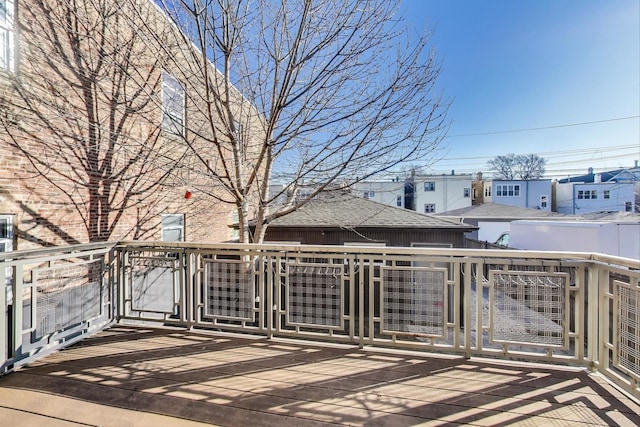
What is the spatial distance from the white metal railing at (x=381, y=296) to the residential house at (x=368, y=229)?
525 cm

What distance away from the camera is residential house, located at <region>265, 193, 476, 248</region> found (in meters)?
8.46

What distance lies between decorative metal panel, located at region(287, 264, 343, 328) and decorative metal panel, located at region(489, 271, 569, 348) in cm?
142

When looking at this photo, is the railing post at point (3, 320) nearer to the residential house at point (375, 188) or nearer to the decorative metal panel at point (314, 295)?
the decorative metal panel at point (314, 295)

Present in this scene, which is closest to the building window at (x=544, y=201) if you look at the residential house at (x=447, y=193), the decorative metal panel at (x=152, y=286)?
the residential house at (x=447, y=193)

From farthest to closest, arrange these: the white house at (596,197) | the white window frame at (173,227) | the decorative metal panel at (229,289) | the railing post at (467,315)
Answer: the white house at (596,197) < the white window frame at (173,227) < the decorative metal panel at (229,289) < the railing post at (467,315)

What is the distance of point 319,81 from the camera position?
4.20 meters

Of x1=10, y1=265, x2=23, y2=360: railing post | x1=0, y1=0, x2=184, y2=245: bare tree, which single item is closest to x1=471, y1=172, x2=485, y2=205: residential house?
x1=0, y1=0, x2=184, y2=245: bare tree

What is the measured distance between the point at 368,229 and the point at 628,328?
22.3 feet

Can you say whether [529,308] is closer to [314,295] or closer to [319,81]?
[314,295]

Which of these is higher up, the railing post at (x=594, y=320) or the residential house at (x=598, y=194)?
the residential house at (x=598, y=194)

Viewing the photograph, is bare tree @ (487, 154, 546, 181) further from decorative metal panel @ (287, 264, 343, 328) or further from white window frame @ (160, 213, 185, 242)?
decorative metal panel @ (287, 264, 343, 328)

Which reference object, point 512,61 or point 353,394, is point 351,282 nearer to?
point 353,394

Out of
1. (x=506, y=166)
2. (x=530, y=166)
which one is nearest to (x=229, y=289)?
(x=530, y=166)

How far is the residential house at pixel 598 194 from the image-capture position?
24047mm
